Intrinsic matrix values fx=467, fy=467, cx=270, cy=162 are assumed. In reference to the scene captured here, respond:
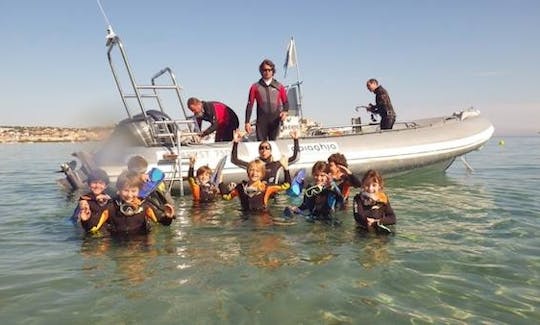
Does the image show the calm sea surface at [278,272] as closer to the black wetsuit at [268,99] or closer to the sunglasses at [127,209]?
the sunglasses at [127,209]

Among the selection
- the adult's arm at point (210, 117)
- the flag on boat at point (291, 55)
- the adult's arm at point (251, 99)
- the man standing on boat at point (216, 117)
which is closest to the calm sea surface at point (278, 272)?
the adult's arm at point (251, 99)

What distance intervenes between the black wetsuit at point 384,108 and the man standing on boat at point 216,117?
329 cm

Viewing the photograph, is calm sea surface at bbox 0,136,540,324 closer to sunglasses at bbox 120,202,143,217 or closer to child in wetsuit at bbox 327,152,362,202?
sunglasses at bbox 120,202,143,217

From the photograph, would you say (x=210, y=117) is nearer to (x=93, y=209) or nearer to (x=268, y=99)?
(x=268, y=99)

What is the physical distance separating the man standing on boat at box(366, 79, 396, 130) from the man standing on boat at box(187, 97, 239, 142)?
3.23 meters

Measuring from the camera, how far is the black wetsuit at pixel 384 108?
34.0 ft

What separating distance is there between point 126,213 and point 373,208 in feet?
9.16

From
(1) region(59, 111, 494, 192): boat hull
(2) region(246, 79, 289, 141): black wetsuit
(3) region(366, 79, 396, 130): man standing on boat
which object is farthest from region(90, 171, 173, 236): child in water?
(3) region(366, 79, 396, 130): man standing on boat

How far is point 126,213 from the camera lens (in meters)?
5.19

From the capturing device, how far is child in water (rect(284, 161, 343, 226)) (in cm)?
611

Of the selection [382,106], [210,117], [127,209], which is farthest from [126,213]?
[382,106]

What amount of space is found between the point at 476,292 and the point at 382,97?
7248 millimetres

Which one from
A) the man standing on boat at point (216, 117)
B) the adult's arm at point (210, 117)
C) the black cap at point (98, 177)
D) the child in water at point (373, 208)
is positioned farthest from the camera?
the adult's arm at point (210, 117)

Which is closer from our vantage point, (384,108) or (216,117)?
(216,117)
